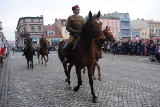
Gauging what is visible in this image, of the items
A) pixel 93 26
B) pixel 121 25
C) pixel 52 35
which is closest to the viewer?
pixel 93 26

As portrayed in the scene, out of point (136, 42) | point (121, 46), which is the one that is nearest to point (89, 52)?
point (136, 42)

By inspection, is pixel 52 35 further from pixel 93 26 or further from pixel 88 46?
pixel 93 26

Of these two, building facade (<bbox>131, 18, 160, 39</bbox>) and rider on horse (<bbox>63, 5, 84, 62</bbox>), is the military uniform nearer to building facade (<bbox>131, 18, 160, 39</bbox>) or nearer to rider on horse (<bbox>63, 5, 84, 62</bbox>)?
rider on horse (<bbox>63, 5, 84, 62</bbox>)

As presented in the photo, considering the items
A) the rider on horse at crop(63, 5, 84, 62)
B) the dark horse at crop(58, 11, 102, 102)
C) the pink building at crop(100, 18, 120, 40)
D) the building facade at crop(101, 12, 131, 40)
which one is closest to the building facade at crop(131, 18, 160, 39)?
the building facade at crop(101, 12, 131, 40)

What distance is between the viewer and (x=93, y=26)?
7.15m

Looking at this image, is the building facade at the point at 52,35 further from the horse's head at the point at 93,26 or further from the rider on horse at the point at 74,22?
the horse's head at the point at 93,26

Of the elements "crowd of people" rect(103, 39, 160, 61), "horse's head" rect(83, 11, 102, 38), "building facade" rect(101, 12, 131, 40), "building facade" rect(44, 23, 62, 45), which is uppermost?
"building facade" rect(101, 12, 131, 40)

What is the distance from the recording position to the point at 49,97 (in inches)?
318

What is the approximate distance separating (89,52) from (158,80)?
420 centimetres

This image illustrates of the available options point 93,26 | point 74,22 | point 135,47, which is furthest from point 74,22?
point 135,47

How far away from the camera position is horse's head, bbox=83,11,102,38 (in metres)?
7.08

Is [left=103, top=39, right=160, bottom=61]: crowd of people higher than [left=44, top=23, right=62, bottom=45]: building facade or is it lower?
lower

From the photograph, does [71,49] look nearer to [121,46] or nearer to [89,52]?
[89,52]

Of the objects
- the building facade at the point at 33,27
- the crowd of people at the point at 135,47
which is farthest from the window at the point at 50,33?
the crowd of people at the point at 135,47
